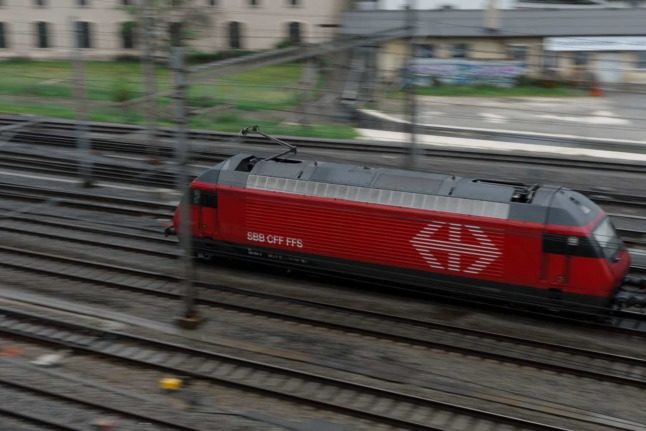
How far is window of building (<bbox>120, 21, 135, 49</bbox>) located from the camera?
56094mm

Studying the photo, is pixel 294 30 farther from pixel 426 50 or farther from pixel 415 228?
pixel 415 228

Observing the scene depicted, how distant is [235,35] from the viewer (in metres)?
58.5

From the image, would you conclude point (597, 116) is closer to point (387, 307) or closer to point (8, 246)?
point (387, 307)

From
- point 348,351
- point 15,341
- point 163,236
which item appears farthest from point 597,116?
point 15,341

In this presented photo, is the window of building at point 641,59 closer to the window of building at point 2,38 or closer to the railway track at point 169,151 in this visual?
the railway track at point 169,151

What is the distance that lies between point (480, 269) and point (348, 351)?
298cm

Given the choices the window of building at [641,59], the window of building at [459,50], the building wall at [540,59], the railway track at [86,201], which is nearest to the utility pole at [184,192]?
the railway track at [86,201]

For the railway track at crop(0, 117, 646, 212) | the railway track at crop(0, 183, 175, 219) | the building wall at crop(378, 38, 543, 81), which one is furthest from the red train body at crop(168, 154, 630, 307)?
the building wall at crop(378, 38, 543, 81)

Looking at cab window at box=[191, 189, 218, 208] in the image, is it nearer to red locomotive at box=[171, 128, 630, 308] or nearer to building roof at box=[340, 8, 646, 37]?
red locomotive at box=[171, 128, 630, 308]

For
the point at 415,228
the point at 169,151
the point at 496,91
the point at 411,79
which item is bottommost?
the point at 169,151

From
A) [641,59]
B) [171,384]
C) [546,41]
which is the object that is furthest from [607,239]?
[641,59]

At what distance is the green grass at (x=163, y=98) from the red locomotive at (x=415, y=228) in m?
14.5

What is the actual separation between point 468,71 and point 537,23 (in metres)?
4.82

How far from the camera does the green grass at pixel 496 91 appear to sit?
1635 inches
